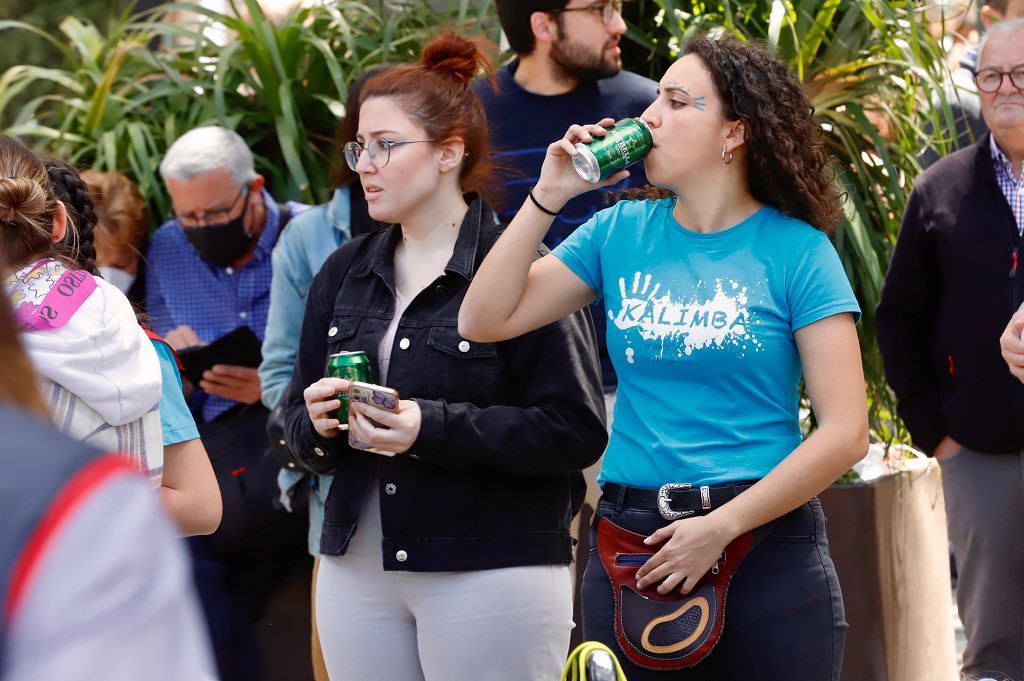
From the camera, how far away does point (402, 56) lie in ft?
16.5

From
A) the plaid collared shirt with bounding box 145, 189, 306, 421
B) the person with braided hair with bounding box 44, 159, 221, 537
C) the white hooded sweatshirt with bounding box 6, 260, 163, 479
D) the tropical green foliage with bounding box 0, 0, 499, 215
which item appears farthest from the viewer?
the tropical green foliage with bounding box 0, 0, 499, 215

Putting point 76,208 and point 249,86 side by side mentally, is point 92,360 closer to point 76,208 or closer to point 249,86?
point 76,208

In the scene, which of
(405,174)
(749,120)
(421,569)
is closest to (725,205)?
(749,120)

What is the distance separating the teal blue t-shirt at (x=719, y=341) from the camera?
2354mm

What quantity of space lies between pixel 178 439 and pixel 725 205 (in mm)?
1062

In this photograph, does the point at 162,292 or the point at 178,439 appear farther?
the point at 162,292

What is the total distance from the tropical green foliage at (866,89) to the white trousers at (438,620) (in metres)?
2.03

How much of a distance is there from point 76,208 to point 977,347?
2.38m

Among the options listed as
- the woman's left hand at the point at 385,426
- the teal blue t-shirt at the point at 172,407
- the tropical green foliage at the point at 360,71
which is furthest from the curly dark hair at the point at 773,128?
the tropical green foliage at the point at 360,71

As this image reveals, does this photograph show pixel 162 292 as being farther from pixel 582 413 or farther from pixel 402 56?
pixel 582 413

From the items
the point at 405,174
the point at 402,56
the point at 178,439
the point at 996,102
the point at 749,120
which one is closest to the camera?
the point at 178,439

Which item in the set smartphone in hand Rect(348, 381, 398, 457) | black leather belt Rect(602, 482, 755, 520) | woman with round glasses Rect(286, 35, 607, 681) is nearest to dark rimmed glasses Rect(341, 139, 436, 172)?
woman with round glasses Rect(286, 35, 607, 681)

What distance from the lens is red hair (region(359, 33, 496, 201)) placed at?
2926mm

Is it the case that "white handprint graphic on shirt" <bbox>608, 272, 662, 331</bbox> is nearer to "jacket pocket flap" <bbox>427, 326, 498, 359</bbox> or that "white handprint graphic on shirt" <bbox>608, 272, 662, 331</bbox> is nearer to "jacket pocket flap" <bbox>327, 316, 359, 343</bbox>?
"jacket pocket flap" <bbox>427, 326, 498, 359</bbox>
